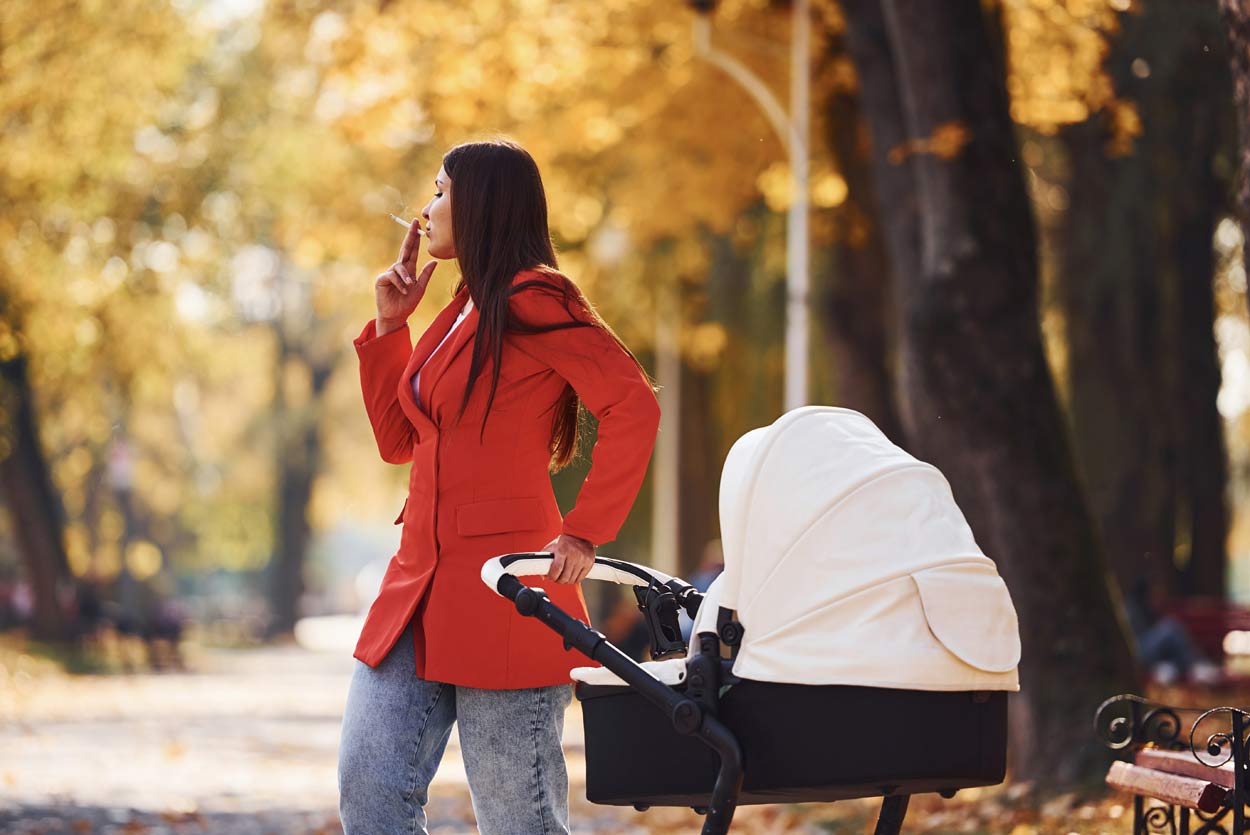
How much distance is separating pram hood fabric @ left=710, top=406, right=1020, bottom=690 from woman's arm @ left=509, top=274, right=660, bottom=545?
22 cm

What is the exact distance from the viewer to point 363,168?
24.7 m

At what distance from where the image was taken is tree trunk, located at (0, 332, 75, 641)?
102ft

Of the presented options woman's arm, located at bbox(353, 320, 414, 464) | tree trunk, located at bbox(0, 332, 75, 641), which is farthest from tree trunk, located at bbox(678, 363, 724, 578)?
woman's arm, located at bbox(353, 320, 414, 464)

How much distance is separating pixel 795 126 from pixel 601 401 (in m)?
13.3

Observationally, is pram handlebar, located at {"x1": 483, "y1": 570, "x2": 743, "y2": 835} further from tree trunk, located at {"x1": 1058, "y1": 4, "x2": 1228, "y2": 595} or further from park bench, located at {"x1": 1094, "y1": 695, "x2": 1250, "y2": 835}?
tree trunk, located at {"x1": 1058, "y1": 4, "x2": 1228, "y2": 595}

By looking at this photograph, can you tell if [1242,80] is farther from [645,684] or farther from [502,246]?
[645,684]

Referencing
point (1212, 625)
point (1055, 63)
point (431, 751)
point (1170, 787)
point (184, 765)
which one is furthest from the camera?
point (1212, 625)

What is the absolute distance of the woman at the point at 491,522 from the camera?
4285mm

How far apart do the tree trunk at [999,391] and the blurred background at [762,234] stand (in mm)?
19

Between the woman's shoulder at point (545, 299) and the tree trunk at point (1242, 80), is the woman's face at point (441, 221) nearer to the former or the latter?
the woman's shoulder at point (545, 299)

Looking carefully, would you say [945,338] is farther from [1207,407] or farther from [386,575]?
[1207,407]

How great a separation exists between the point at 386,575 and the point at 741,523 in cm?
91

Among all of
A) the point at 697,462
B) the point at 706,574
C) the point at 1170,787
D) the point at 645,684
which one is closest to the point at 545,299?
the point at 645,684

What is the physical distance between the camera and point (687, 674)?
4055 mm
